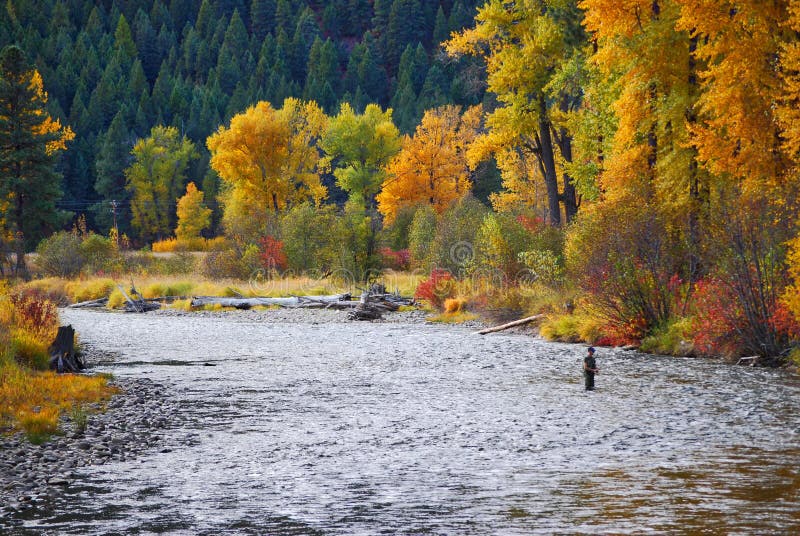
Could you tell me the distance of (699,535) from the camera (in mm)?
8633

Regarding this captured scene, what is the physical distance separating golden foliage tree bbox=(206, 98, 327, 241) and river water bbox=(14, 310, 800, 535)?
48.3 metres

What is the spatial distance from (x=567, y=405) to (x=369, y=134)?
6510cm

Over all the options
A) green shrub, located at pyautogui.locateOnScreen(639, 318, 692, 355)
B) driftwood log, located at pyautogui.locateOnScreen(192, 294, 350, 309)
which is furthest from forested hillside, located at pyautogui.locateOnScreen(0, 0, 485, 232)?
green shrub, located at pyautogui.locateOnScreen(639, 318, 692, 355)

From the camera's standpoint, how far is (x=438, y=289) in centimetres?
3747

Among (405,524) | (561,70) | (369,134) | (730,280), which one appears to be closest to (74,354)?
(405,524)

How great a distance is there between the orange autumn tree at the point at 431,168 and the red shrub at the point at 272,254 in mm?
15801

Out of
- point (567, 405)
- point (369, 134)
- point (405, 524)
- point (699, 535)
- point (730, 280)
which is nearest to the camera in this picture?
point (699, 535)

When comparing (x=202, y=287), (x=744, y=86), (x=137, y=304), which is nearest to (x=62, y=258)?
(x=202, y=287)

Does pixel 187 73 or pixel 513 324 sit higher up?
pixel 187 73

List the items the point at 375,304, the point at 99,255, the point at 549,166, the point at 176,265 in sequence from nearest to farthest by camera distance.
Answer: the point at 549,166, the point at 375,304, the point at 99,255, the point at 176,265

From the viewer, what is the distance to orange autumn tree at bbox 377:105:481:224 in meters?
68.3

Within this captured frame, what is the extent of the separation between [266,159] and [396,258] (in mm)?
20423

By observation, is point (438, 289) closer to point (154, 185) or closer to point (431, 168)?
point (431, 168)

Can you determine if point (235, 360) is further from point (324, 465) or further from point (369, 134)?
point (369, 134)
